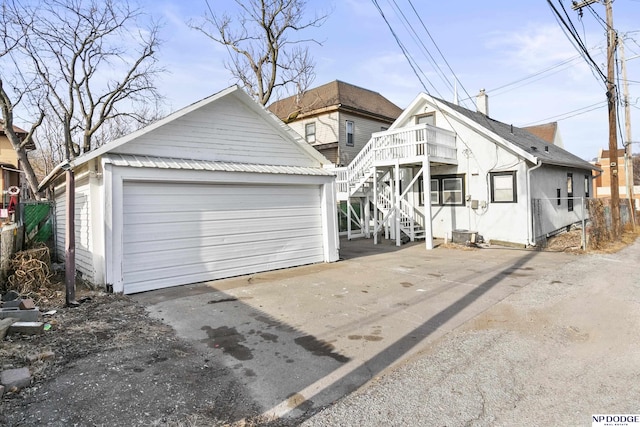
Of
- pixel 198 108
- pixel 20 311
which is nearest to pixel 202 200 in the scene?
pixel 198 108

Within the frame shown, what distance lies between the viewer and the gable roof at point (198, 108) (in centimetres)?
696

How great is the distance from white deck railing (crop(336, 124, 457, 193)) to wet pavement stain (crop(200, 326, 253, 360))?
10031 mm

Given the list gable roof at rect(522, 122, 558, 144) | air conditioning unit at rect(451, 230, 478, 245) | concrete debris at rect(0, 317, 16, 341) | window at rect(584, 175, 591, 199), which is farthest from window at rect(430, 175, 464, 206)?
gable roof at rect(522, 122, 558, 144)

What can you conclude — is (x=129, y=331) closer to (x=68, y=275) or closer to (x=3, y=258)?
(x=68, y=275)

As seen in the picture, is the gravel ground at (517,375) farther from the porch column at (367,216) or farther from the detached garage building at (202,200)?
the porch column at (367,216)

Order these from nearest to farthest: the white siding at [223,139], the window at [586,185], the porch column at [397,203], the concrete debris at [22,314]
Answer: the concrete debris at [22,314] < the white siding at [223,139] < the porch column at [397,203] < the window at [586,185]

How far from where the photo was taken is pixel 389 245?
13867 mm

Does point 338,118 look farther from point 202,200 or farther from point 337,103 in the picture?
point 202,200

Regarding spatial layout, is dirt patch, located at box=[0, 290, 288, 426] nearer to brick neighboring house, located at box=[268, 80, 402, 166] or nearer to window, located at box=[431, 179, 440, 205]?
window, located at box=[431, 179, 440, 205]

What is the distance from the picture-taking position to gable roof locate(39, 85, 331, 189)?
22.9ft

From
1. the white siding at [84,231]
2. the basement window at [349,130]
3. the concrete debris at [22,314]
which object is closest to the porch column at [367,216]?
the basement window at [349,130]

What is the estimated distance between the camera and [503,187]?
13469 millimetres

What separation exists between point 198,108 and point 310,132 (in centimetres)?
1331

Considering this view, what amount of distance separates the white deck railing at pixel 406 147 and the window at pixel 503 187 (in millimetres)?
1702
